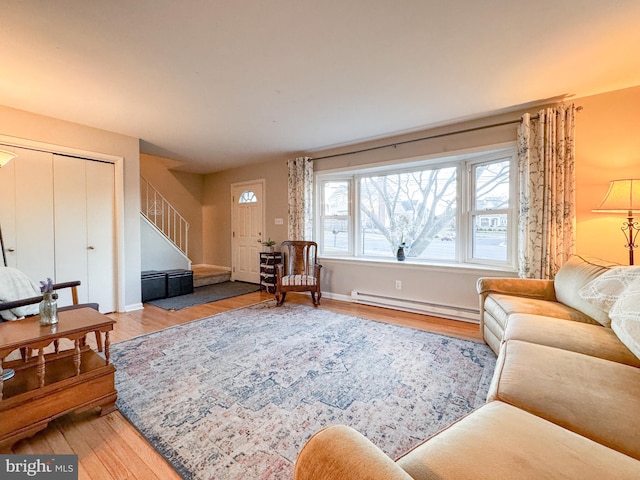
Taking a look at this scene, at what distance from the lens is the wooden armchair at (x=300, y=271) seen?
13.1 feet

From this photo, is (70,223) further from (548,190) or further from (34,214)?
(548,190)

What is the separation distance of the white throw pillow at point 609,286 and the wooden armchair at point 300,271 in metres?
2.83

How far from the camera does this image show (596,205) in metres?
2.71

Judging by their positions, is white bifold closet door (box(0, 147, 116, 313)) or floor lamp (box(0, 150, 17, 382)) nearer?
floor lamp (box(0, 150, 17, 382))

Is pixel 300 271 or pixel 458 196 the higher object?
pixel 458 196

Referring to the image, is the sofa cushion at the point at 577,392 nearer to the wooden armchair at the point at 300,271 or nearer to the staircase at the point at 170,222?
the wooden armchair at the point at 300,271

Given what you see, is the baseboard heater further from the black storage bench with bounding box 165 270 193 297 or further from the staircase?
the staircase

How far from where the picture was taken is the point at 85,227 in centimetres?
350

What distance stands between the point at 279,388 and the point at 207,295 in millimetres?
3179

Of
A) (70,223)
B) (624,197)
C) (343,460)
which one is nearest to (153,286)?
(70,223)

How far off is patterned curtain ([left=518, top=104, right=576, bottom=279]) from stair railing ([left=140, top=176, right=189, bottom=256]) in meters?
5.88

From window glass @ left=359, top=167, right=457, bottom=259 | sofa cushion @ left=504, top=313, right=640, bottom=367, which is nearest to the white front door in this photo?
window glass @ left=359, top=167, right=457, bottom=259

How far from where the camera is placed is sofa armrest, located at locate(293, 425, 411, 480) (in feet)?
1.97

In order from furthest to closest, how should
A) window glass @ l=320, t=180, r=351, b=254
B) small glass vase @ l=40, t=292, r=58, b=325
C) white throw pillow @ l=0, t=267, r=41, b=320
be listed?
window glass @ l=320, t=180, r=351, b=254 → white throw pillow @ l=0, t=267, r=41, b=320 → small glass vase @ l=40, t=292, r=58, b=325
